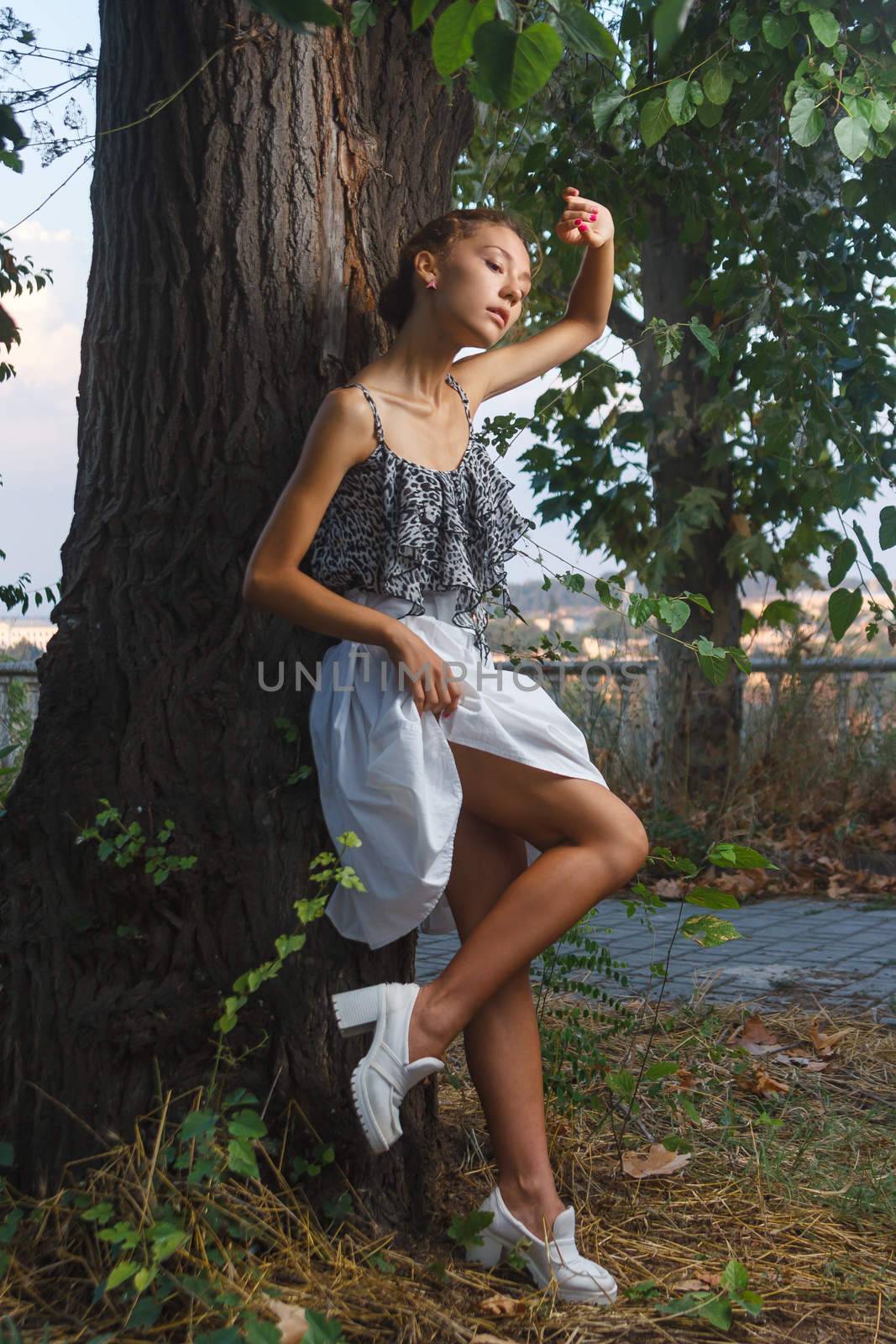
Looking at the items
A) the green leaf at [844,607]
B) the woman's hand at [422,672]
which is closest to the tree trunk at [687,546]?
the green leaf at [844,607]

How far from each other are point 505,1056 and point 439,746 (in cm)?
64

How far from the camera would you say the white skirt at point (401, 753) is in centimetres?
230

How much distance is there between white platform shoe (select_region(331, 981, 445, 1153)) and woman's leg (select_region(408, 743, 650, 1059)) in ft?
0.08

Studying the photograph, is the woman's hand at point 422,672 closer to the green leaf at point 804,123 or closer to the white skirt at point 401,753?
the white skirt at point 401,753

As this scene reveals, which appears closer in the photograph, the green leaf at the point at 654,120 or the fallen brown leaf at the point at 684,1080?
the green leaf at the point at 654,120

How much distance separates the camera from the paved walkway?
15.0 feet

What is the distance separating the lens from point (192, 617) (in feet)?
8.35

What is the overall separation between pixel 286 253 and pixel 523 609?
3.70 ft

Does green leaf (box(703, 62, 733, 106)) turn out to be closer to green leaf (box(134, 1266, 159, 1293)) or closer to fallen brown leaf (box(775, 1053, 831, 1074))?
fallen brown leaf (box(775, 1053, 831, 1074))

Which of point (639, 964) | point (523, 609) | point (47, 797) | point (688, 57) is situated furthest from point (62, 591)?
point (639, 964)

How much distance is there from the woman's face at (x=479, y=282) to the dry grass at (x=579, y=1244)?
67.9 inches

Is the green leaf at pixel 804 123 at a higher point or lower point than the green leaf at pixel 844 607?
higher

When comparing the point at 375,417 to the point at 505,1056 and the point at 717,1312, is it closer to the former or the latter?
the point at 505,1056

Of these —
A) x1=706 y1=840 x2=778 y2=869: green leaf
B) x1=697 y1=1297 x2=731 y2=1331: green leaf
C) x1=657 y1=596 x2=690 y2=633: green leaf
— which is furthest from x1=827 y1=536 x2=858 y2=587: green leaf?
x1=697 y1=1297 x2=731 y2=1331: green leaf
